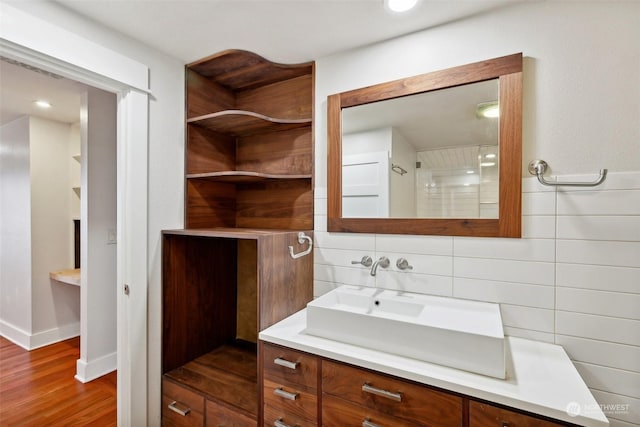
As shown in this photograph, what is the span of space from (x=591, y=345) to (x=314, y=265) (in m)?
1.31

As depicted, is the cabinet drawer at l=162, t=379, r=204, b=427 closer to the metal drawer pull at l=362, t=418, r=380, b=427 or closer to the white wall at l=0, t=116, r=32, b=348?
the metal drawer pull at l=362, t=418, r=380, b=427

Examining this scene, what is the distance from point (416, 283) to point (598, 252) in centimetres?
74

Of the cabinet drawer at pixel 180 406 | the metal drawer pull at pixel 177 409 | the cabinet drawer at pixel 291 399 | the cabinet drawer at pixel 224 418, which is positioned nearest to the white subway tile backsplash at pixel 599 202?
the cabinet drawer at pixel 291 399

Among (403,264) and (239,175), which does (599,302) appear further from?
(239,175)

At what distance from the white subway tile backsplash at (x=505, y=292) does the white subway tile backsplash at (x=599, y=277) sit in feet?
0.25

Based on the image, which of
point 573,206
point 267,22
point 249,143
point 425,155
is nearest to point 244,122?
point 249,143

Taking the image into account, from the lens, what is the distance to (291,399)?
1.27m

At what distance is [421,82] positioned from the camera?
150 cm

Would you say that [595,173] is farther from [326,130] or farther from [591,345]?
[326,130]

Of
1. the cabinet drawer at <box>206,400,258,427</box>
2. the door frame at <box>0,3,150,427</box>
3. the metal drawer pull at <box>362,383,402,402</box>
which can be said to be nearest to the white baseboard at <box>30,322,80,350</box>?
the door frame at <box>0,3,150,427</box>

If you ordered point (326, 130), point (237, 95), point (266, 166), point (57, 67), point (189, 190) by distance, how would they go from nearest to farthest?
point (57, 67) → point (326, 130) → point (189, 190) → point (266, 166) → point (237, 95)

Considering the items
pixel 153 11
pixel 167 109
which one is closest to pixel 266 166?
pixel 167 109

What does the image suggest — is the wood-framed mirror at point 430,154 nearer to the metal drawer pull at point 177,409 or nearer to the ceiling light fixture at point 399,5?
the ceiling light fixture at point 399,5

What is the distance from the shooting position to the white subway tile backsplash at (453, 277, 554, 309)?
4.18ft
